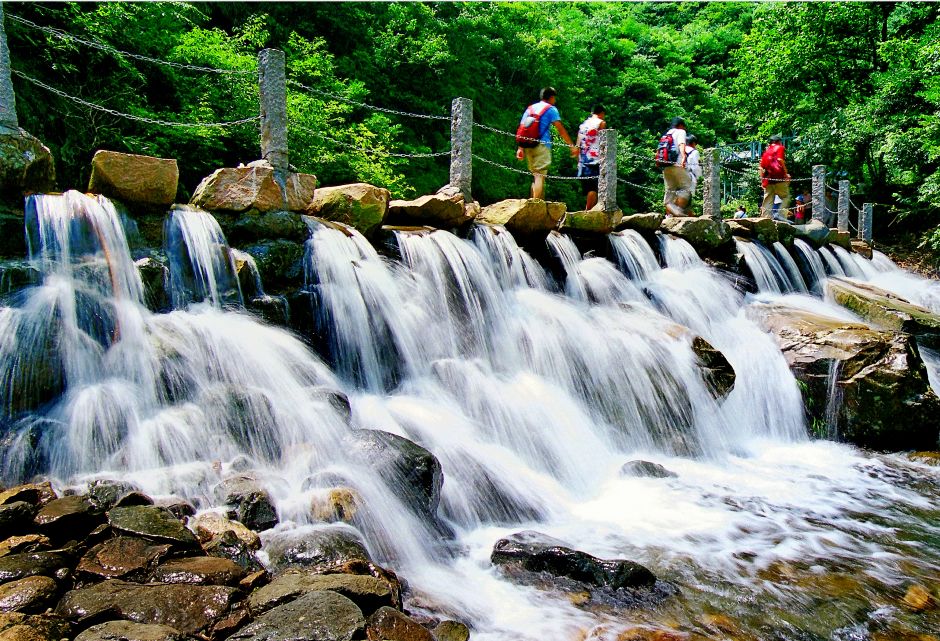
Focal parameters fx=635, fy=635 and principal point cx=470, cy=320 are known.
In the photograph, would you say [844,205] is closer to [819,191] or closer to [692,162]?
[819,191]

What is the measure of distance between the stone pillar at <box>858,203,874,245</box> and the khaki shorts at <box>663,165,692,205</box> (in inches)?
304

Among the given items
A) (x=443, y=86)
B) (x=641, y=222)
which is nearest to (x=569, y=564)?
(x=641, y=222)

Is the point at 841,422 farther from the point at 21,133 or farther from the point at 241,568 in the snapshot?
the point at 21,133

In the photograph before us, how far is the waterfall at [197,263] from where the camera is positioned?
17.6 feet

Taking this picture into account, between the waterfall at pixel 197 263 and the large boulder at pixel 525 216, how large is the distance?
3389mm

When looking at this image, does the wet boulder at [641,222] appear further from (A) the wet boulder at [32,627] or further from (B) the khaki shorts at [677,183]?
(A) the wet boulder at [32,627]

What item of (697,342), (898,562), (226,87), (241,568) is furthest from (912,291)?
(241,568)

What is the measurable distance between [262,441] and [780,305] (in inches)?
300

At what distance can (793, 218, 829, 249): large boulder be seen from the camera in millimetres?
12938

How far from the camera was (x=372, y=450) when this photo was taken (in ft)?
13.8

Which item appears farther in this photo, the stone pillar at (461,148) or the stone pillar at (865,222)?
the stone pillar at (865,222)

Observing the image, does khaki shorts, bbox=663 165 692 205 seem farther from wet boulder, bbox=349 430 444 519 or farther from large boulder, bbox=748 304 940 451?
wet boulder, bbox=349 430 444 519

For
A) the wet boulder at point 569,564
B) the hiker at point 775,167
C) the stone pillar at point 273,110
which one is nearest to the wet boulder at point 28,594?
the wet boulder at point 569,564

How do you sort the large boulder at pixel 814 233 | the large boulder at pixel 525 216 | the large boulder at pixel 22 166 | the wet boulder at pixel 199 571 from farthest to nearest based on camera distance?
1. the large boulder at pixel 814 233
2. the large boulder at pixel 525 216
3. the large boulder at pixel 22 166
4. the wet boulder at pixel 199 571
